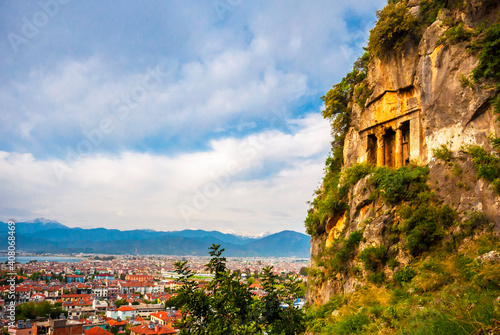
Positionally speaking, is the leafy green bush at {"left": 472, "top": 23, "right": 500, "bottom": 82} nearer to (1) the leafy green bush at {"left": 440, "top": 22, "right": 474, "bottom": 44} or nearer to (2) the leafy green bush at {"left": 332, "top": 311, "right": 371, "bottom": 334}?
(1) the leafy green bush at {"left": 440, "top": 22, "right": 474, "bottom": 44}

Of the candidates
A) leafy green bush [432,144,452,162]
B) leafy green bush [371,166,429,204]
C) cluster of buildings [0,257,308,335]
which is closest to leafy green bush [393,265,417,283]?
leafy green bush [371,166,429,204]

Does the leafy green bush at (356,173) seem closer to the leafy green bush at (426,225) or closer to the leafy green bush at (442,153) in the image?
the leafy green bush at (442,153)

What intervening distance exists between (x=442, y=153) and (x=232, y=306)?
1055cm

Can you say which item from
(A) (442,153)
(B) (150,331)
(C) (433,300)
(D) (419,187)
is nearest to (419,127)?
(A) (442,153)

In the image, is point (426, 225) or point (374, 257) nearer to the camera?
point (426, 225)

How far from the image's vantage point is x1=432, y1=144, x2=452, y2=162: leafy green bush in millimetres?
11844

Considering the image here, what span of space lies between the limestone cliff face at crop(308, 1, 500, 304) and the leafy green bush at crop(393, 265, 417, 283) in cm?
53

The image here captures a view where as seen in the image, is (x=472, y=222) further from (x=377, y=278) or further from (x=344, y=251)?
(x=344, y=251)

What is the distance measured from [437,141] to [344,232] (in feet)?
18.6

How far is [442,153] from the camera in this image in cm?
1201

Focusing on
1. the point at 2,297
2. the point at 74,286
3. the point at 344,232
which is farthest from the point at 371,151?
the point at 74,286

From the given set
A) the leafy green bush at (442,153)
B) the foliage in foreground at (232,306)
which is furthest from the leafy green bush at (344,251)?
the foliage in foreground at (232,306)

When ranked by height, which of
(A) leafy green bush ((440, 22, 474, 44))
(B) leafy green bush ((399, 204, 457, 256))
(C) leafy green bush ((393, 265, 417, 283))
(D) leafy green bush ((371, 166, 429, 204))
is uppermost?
(A) leafy green bush ((440, 22, 474, 44))

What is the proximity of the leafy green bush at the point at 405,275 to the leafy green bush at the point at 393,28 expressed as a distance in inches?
387
